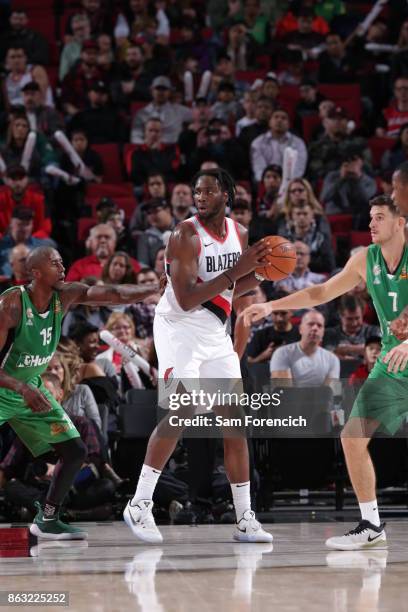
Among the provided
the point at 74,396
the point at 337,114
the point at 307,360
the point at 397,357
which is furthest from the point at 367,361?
the point at 337,114

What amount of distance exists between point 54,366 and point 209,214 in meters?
2.38

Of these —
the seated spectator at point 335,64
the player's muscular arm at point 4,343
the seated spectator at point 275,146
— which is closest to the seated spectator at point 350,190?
the seated spectator at point 275,146

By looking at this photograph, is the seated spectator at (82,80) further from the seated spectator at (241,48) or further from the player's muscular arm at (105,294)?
the player's muscular arm at (105,294)

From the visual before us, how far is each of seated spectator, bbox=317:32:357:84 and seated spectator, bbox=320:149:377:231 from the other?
111 inches

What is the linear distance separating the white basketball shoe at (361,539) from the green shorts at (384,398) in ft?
1.78

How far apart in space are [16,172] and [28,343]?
17.4ft

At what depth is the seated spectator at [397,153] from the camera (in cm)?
1248

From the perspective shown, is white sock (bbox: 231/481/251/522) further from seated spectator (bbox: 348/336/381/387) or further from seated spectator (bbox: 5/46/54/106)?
seated spectator (bbox: 5/46/54/106)

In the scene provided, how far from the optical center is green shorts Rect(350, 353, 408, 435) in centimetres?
568

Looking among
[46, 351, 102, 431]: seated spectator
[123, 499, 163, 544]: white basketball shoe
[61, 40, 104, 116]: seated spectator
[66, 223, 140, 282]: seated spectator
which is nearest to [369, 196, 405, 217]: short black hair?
[123, 499, 163, 544]: white basketball shoe

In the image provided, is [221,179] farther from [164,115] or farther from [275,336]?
[164,115]

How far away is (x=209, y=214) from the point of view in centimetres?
598

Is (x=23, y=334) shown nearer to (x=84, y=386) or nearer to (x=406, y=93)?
(x=84, y=386)

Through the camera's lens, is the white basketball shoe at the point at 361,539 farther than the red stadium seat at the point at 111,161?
No
